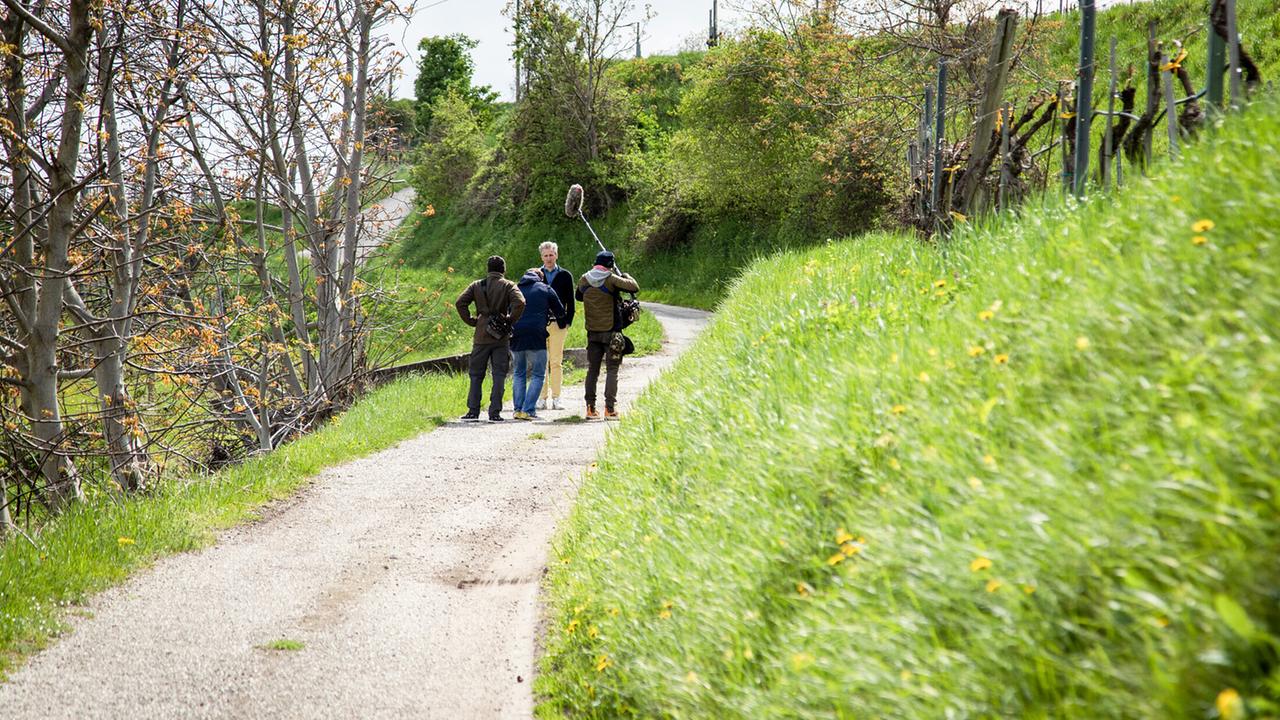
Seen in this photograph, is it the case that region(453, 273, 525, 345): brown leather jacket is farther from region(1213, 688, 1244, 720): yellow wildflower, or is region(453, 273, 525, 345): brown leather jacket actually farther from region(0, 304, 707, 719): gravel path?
region(1213, 688, 1244, 720): yellow wildflower

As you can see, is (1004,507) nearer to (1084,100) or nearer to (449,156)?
(1084,100)

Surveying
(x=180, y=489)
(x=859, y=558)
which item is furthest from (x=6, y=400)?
(x=859, y=558)

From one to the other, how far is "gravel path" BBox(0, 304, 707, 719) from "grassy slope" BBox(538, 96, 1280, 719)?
50 cm

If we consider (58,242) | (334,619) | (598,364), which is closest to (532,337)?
(598,364)

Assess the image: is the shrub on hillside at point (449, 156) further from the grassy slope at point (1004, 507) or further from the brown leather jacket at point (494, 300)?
the grassy slope at point (1004, 507)

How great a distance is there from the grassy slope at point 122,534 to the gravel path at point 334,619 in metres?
0.14

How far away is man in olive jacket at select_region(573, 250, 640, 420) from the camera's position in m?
12.0

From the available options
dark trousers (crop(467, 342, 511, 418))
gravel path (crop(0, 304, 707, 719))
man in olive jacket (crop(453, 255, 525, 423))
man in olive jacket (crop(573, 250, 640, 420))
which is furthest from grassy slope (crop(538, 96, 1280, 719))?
dark trousers (crop(467, 342, 511, 418))

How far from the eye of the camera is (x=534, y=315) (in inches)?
487

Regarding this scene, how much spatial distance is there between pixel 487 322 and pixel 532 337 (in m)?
0.58

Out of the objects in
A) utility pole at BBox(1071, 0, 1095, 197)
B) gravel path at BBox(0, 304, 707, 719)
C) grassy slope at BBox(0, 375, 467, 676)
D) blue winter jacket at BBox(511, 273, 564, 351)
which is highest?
utility pole at BBox(1071, 0, 1095, 197)

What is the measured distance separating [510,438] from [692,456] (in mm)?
6002

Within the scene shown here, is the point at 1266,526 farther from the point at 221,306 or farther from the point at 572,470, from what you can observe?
the point at 221,306

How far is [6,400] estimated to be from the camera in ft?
27.1
